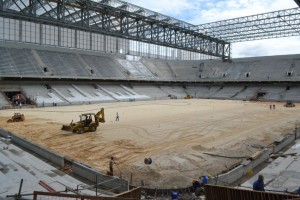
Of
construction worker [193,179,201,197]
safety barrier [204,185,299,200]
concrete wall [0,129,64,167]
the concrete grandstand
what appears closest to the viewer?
safety barrier [204,185,299,200]

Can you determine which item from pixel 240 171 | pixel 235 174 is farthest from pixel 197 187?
pixel 240 171

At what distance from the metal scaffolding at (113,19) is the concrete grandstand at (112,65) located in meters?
0.19

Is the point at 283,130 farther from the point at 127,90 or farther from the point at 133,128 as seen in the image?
the point at 127,90

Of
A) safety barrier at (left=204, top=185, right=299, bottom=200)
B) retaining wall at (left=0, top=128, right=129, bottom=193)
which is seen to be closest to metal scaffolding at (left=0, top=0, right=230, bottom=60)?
retaining wall at (left=0, top=128, right=129, bottom=193)

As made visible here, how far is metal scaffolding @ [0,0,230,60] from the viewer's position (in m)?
37.9

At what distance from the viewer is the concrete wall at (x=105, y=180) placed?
10219 mm

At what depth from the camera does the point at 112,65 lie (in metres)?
65.1

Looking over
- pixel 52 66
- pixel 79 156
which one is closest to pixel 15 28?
pixel 52 66

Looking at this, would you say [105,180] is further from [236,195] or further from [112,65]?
[112,65]

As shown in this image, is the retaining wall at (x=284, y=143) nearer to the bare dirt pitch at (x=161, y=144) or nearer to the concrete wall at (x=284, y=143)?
the concrete wall at (x=284, y=143)

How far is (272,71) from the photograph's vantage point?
2608 inches

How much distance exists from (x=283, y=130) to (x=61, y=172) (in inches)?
709

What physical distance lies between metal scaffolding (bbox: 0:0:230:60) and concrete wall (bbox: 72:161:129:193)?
29.8 m

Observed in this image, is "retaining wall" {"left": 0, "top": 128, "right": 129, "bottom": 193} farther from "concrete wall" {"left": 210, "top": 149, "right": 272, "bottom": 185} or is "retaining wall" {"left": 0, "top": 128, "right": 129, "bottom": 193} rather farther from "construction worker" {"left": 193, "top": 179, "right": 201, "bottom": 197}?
"concrete wall" {"left": 210, "top": 149, "right": 272, "bottom": 185}
